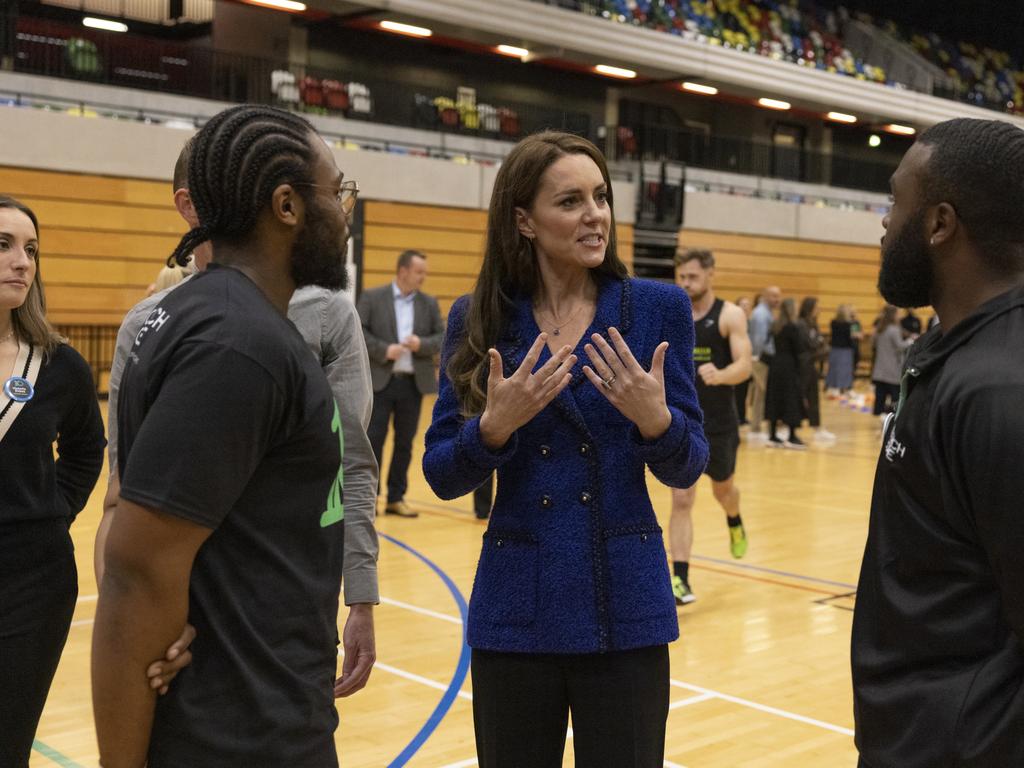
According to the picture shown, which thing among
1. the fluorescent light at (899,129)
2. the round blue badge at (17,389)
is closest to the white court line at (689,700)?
the round blue badge at (17,389)

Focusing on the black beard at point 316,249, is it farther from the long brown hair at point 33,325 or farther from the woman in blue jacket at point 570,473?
the long brown hair at point 33,325

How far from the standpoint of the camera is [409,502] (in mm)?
9914

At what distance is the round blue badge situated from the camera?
111 inches

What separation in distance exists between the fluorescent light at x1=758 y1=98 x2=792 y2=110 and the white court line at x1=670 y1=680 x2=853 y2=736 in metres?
23.0

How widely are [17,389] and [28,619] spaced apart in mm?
548

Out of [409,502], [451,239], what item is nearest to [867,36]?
[451,239]

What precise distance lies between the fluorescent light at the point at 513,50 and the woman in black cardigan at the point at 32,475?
19514 mm

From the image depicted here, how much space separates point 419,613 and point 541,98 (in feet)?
63.1

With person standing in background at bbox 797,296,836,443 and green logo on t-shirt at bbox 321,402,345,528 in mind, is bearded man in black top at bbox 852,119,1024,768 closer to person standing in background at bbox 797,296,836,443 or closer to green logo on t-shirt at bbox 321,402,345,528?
green logo on t-shirt at bbox 321,402,345,528

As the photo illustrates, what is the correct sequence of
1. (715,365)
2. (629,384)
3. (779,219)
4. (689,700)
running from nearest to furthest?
(629,384) → (689,700) → (715,365) → (779,219)

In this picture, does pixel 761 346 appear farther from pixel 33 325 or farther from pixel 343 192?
pixel 343 192

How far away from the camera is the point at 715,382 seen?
687 centimetres

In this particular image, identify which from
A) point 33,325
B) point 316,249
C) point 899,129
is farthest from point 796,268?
point 316,249

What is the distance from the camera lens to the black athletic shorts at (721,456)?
22.8 feet
